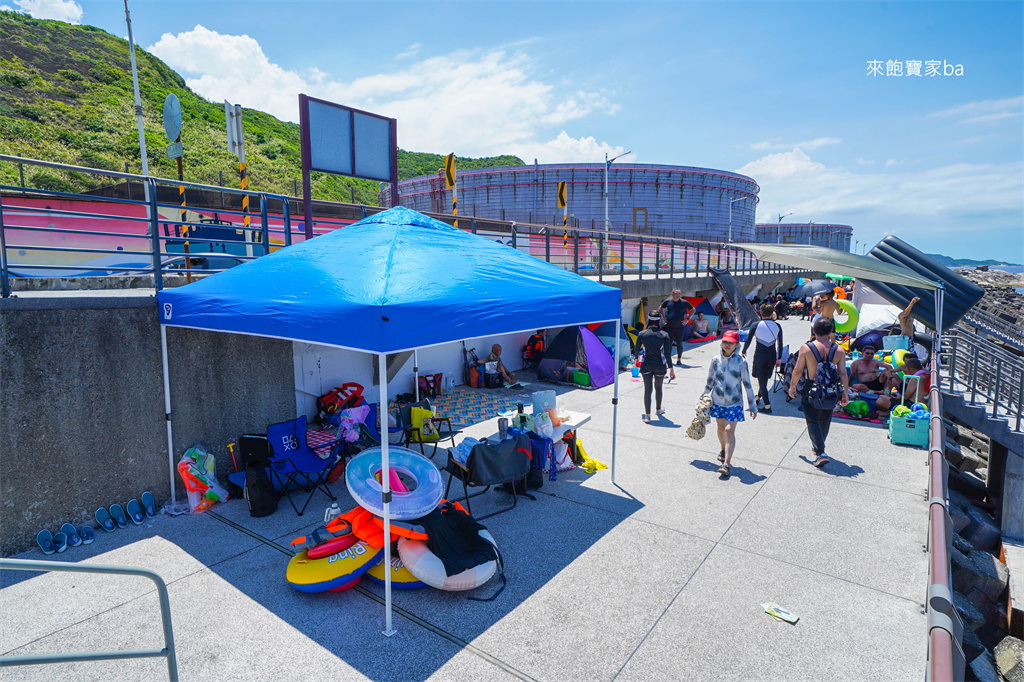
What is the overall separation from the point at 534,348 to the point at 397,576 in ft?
30.9

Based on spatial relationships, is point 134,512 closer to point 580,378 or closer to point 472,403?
point 472,403

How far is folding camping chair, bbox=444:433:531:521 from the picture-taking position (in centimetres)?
539

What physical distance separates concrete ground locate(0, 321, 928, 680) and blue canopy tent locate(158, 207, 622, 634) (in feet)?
2.09

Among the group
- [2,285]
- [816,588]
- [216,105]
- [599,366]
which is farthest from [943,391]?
[216,105]

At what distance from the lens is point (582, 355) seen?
1191 centimetres

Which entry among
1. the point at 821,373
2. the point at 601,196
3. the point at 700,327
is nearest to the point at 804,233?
the point at 601,196

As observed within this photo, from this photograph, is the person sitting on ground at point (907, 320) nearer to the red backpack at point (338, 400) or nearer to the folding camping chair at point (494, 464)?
the folding camping chair at point (494, 464)

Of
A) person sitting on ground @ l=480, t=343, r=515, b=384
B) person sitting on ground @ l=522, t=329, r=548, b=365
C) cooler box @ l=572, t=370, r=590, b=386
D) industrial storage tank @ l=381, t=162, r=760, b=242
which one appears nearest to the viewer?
person sitting on ground @ l=480, t=343, r=515, b=384

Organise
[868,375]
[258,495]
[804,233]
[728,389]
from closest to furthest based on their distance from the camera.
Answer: [258,495], [728,389], [868,375], [804,233]

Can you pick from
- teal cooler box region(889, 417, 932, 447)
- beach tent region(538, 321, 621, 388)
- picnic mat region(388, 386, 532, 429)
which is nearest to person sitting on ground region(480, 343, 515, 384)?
picnic mat region(388, 386, 532, 429)

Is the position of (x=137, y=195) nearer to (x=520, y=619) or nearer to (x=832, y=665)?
(x=520, y=619)

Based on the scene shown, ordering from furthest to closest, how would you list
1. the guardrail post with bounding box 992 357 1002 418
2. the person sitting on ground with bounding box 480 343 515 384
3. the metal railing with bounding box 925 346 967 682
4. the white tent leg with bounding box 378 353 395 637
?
the person sitting on ground with bounding box 480 343 515 384
the guardrail post with bounding box 992 357 1002 418
the white tent leg with bounding box 378 353 395 637
the metal railing with bounding box 925 346 967 682

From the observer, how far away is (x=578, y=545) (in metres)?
4.95

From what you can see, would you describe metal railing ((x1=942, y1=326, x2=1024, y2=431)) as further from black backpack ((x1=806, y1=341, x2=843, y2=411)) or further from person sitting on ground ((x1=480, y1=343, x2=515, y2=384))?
person sitting on ground ((x1=480, y1=343, x2=515, y2=384))
